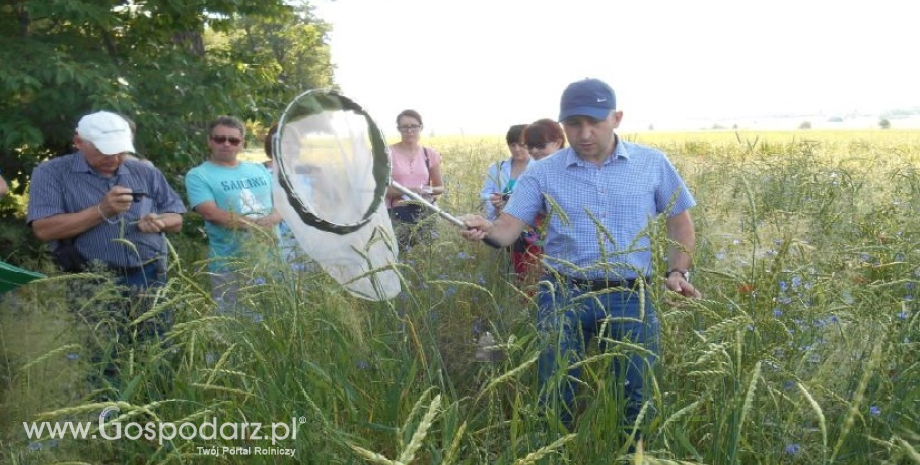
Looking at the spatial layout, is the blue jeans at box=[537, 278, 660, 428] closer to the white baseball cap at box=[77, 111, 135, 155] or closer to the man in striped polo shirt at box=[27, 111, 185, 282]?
the man in striped polo shirt at box=[27, 111, 185, 282]

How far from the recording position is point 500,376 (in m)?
1.53

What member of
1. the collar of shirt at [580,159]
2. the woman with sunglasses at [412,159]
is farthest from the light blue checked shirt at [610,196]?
the woman with sunglasses at [412,159]

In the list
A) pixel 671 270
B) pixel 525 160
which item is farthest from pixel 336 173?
pixel 525 160

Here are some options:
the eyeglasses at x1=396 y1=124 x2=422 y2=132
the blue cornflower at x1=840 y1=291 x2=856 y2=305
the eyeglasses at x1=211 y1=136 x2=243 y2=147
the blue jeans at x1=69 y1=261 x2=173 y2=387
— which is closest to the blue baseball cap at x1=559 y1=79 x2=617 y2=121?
the blue cornflower at x1=840 y1=291 x2=856 y2=305

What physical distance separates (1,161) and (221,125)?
2.52 meters

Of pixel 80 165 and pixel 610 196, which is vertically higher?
pixel 80 165

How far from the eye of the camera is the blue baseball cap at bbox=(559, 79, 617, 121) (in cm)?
309

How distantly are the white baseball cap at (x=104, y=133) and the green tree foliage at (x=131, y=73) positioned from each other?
1845 mm

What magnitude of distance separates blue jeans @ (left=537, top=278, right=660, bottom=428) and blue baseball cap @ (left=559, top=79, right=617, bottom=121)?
72cm

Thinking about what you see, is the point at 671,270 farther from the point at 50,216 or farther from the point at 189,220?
the point at 189,220

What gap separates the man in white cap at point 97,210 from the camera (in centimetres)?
369

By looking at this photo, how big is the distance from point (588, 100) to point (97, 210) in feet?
7.31

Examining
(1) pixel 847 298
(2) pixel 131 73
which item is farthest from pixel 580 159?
(2) pixel 131 73

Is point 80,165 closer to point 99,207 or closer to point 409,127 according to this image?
point 99,207
